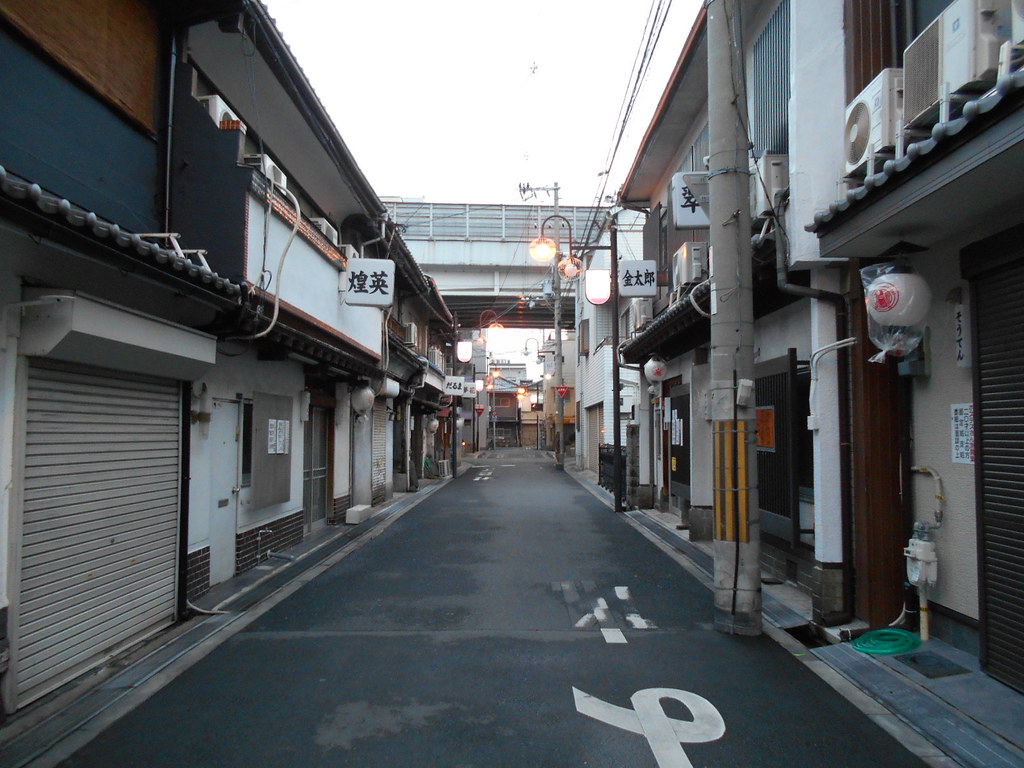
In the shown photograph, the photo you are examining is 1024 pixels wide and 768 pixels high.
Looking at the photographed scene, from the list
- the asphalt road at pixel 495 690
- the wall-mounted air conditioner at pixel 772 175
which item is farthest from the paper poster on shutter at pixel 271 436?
the wall-mounted air conditioner at pixel 772 175

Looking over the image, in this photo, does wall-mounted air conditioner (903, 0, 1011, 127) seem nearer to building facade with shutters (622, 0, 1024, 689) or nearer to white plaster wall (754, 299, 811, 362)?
building facade with shutters (622, 0, 1024, 689)

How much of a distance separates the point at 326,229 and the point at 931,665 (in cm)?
1139

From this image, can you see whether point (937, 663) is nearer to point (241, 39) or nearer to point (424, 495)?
point (241, 39)

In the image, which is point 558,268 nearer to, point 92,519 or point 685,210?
point 685,210

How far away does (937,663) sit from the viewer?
519cm

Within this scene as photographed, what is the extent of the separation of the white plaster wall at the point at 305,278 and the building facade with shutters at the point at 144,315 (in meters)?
0.06

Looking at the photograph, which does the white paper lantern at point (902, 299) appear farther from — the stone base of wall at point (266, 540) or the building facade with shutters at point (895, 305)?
the stone base of wall at point (266, 540)

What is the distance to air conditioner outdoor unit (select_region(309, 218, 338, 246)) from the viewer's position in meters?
11.6

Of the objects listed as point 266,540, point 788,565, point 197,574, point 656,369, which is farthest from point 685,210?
point 266,540

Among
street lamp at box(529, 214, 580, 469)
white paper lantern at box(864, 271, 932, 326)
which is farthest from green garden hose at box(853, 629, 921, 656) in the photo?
street lamp at box(529, 214, 580, 469)

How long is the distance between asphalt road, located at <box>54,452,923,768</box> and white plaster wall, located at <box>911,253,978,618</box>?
1556 millimetres

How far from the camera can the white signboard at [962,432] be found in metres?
5.30

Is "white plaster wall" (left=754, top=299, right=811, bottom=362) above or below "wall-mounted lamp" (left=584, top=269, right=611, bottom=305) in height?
below

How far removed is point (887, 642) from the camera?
5.62 meters
